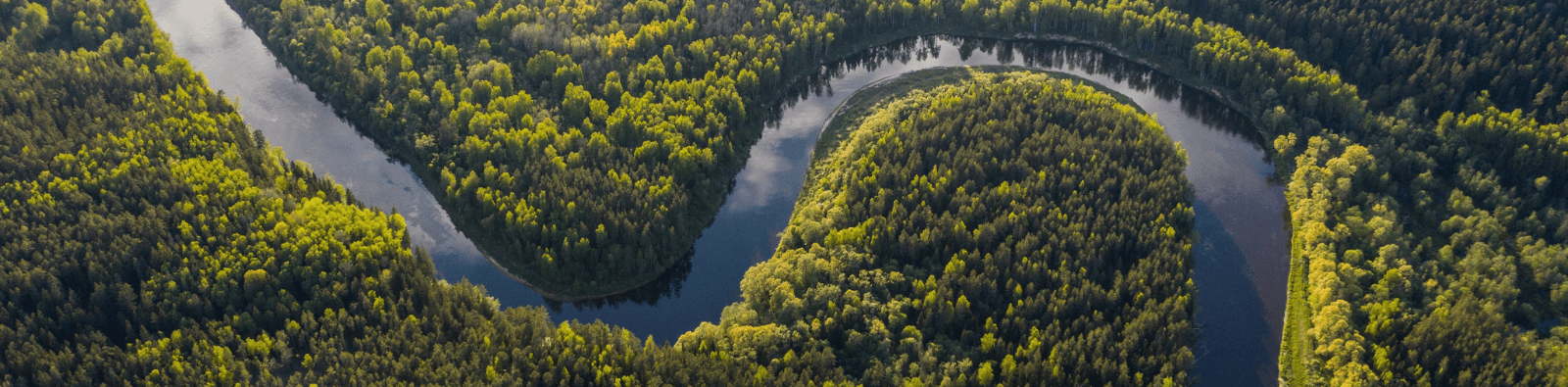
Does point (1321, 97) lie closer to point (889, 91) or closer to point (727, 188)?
point (889, 91)

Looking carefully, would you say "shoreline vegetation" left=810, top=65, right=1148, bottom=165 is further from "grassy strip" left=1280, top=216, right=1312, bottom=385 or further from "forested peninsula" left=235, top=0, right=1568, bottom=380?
"grassy strip" left=1280, top=216, right=1312, bottom=385

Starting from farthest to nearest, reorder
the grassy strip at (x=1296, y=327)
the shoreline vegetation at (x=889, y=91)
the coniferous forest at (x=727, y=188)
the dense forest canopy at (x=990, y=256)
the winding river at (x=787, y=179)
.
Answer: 1. the shoreline vegetation at (x=889, y=91)
2. the winding river at (x=787, y=179)
3. the grassy strip at (x=1296, y=327)
4. the dense forest canopy at (x=990, y=256)
5. the coniferous forest at (x=727, y=188)

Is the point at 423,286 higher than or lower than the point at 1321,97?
lower

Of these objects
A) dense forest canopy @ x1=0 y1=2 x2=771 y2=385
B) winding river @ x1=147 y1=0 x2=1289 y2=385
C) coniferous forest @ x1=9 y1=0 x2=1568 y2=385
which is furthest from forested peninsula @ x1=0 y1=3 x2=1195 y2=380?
winding river @ x1=147 y1=0 x2=1289 y2=385

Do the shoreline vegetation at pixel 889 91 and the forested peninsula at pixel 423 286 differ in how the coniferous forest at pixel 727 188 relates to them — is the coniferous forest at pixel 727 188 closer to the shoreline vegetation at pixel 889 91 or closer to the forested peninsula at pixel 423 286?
the forested peninsula at pixel 423 286

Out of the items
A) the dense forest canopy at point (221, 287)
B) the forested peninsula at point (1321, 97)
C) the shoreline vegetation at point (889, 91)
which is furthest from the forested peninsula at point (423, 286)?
the forested peninsula at point (1321, 97)

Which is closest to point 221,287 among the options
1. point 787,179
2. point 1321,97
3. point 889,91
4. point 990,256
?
point 787,179
